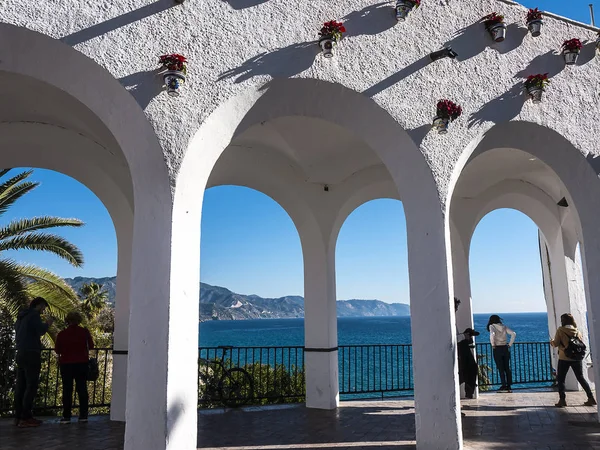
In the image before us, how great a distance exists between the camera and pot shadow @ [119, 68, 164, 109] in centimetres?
501

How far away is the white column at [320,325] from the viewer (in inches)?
360

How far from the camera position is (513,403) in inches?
363

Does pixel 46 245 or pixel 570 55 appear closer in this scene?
pixel 570 55

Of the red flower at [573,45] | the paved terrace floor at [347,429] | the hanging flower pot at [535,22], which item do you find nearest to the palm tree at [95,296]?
the paved terrace floor at [347,429]

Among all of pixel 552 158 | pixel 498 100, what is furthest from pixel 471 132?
pixel 552 158

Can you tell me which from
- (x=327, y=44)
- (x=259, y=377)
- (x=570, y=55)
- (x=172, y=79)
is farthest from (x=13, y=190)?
(x=570, y=55)

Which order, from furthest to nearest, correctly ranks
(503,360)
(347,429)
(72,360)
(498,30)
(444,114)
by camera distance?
(503,360)
(72,360)
(347,429)
(498,30)
(444,114)

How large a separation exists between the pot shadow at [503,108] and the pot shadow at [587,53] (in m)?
1.48

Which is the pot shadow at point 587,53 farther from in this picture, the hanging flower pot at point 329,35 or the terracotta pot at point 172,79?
the terracotta pot at point 172,79

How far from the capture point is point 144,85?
16.6ft

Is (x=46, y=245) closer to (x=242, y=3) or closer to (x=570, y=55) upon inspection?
(x=242, y=3)

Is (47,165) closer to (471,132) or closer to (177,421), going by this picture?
(177,421)

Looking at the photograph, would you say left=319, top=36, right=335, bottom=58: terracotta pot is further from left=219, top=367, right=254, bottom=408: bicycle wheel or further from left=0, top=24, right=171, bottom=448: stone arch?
left=219, top=367, right=254, bottom=408: bicycle wheel

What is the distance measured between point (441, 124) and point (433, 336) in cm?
253
